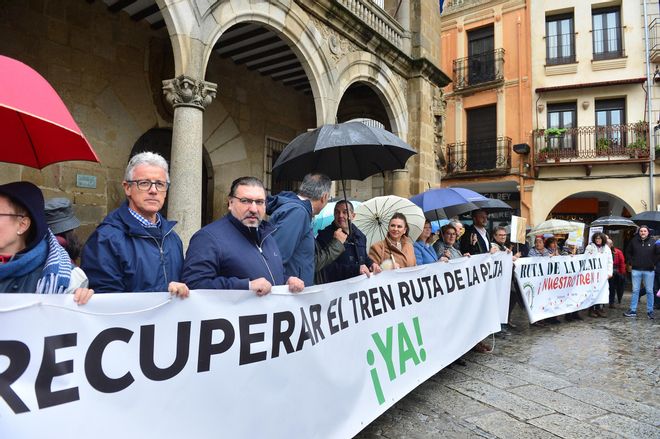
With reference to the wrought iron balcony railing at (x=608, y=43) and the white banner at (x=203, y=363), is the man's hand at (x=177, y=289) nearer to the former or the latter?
the white banner at (x=203, y=363)

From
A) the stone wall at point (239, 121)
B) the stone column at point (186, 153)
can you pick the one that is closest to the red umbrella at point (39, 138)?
the stone column at point (186, 153)

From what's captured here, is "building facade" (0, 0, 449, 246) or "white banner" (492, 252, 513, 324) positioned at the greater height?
"building facade" (0, 0, 449, 246)

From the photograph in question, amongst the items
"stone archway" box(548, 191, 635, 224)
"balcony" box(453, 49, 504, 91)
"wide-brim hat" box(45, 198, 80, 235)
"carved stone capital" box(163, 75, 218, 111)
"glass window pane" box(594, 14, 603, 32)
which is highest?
"glass window pane" box(594, 14, 603, 32)

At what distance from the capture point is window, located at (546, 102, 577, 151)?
58.3ft

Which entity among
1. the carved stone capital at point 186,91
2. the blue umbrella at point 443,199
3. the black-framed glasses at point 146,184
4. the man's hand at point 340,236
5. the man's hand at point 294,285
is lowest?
the man's hand at point 294,285

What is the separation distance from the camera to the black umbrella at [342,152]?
3.99 metres

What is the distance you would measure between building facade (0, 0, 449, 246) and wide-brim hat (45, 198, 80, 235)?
8.15ft

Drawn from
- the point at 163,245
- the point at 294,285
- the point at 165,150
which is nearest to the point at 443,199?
the point at 294,285

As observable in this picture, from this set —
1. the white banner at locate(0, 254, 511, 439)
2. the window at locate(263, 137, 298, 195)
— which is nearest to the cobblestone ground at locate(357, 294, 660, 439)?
the white banner at locate(0, 254, 511, 439)

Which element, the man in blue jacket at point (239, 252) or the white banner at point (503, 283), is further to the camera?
the white banner at point (503, 283)

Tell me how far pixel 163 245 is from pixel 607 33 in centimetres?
2080

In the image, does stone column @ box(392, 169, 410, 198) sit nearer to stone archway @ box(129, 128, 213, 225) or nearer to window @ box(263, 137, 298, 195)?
window @ box(263, 137, 298, 195)

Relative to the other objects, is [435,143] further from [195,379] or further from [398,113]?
[195,379]

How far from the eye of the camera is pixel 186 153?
569 centimetres
